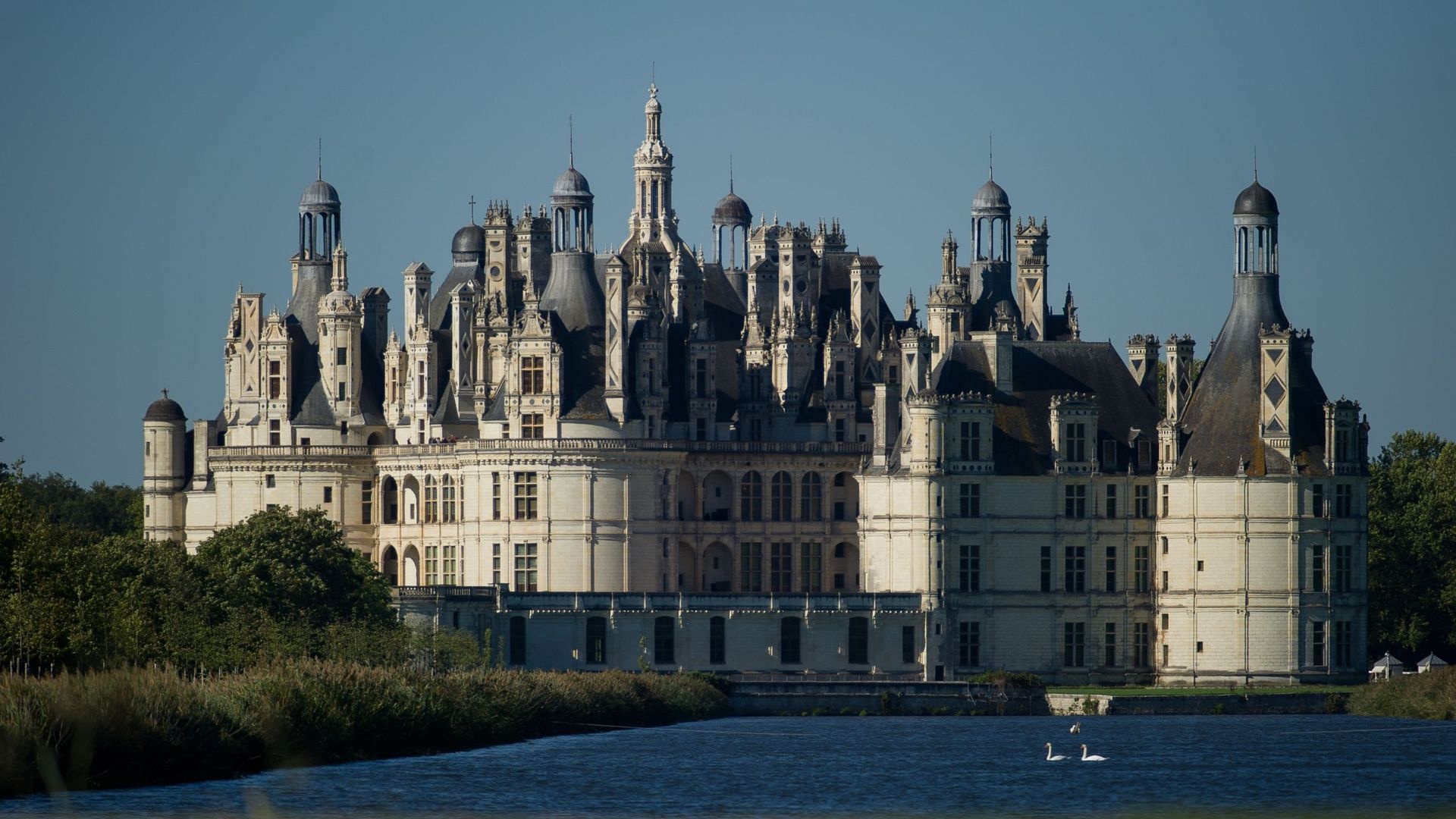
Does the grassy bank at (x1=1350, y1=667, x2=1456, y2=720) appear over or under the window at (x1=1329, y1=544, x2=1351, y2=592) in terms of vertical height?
under

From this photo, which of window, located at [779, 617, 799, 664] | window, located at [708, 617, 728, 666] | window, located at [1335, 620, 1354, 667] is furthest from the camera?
window, located at [779, 617, 799, 664]

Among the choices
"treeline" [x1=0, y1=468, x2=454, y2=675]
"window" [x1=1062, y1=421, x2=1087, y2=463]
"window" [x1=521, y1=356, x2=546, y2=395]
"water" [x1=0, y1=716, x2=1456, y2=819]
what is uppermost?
"window" [x1=521, y1=356, x2=546, y2=395]

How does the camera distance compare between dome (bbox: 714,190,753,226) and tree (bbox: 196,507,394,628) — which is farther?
dome (bbox: 714,190,753,226)

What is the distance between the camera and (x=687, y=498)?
139750 millimetres

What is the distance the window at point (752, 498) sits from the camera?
460ft

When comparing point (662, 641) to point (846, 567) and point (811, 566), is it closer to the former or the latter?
point (811, 566)

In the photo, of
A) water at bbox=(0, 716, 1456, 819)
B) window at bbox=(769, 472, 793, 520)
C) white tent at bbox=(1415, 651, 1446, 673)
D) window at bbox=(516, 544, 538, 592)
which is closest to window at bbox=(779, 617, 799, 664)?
water at bbox=(0, 716, 1456, 819)

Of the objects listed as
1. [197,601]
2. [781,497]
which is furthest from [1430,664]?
[197,601]

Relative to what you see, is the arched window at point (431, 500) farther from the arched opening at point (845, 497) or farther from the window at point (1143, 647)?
the window at point (1143, 647)

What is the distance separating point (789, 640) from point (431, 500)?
18405mm

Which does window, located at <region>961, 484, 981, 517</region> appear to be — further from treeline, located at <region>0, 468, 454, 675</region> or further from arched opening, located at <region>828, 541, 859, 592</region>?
treeline, located at <region>0, 468, 454, 675</region>

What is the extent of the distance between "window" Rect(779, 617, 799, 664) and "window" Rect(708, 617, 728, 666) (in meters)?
1.80

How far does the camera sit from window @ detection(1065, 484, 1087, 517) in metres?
127

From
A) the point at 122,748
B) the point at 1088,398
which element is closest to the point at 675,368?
the point at 1088,398
